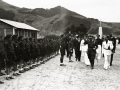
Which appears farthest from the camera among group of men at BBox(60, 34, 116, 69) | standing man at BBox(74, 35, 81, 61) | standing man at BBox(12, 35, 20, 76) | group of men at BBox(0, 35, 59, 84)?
standing man at BBox(74, 35, 81, 61)

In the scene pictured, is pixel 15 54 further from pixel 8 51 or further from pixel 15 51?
pixel 8 51

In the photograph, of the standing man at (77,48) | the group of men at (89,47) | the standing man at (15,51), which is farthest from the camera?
the standing man at (77,48)

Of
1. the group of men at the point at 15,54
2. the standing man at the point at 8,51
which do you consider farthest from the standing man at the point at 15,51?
the standing man at the point at 8,51

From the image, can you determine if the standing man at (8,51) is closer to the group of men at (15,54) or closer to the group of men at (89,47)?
the group of men at (15,54)

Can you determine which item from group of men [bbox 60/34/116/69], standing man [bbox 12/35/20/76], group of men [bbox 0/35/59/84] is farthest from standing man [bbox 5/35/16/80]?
group of men [bbox 60/34/116/69]

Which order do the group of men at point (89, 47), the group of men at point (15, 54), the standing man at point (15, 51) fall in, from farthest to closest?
1. the group of men at point (89, 47)
2. the standing man at point (15, 51)
3. the group of men at point (15, 54)

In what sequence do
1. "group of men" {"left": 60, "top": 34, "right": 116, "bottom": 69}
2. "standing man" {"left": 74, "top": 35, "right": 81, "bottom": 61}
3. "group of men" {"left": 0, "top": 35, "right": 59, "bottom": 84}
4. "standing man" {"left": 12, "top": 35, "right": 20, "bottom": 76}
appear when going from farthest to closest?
"standing man" {"left": 74, "top": 35, "right": 81, "bottom": 61} → "group of men" {"left": 60, "top": 34, "right": 116, "bottom": 69} → "standing man" {"left": 12, "top": 35, "right": 20, "bottom": 76} → "group of men" {"left": 0, "top": 35, "right": 59, "bottom": 84}

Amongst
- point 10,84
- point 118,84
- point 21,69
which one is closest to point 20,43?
point 21,69

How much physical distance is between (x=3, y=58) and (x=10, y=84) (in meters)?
1.20

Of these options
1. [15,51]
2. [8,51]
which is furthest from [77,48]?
[8,51]

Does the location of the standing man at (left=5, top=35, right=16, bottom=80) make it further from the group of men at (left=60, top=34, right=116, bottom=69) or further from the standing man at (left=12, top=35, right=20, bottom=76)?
the group of men at (left=60, top=34, right=116, bottom=69)

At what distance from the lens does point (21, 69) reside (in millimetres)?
10281

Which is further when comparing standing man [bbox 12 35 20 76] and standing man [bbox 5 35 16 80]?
standing man [bbox 12 35 20 76]

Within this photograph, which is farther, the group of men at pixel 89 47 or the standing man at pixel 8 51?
the group of men at pixel 89 47
